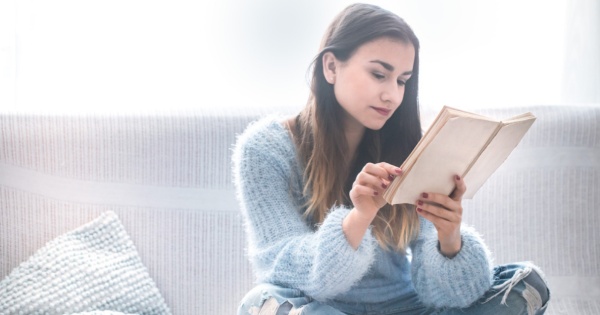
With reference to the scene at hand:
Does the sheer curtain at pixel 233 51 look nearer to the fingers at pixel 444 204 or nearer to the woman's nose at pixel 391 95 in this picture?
the woman's nose at pixel 391 95

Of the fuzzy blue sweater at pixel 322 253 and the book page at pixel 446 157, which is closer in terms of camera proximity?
the book page at pixel 446 157

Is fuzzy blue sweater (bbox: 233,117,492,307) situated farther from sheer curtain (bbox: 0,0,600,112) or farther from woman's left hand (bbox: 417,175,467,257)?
sheer curtain (bbox: 0,0,600,112)

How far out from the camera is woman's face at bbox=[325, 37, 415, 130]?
1432 millimetres

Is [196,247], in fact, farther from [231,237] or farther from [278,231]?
[278,231]

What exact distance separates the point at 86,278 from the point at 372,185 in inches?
30.1

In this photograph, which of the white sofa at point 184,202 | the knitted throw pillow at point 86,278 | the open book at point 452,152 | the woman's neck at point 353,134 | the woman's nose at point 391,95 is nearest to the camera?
the open book at point 452,152

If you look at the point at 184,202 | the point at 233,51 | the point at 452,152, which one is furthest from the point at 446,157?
the point at 233,51

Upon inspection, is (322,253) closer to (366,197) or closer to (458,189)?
(366,197)

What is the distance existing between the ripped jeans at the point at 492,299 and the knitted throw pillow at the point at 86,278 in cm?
47

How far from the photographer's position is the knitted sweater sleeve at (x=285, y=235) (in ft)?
4.33

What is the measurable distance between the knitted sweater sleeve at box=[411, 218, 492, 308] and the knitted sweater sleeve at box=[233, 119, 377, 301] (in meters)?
0.11

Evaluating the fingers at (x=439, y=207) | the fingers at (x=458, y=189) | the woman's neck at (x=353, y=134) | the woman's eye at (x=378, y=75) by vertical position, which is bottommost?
the fingers at (x=439, y=207)

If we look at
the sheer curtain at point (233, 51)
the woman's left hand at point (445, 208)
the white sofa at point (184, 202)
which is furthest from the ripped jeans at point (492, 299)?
the sheer curtain at point (233, 51)

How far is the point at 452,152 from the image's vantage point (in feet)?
4.02
